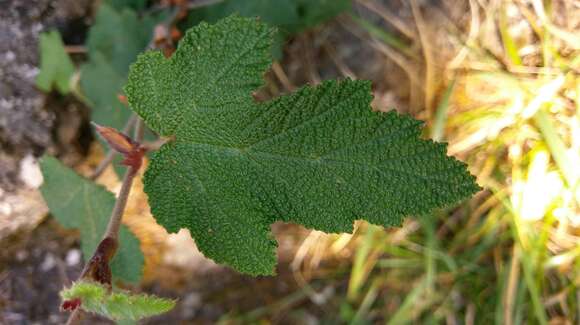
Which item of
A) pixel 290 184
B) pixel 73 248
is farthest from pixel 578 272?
pixel 73 248

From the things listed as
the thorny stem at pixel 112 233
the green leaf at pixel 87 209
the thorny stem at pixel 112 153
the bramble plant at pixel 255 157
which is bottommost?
the green leaf at pixel 87 209

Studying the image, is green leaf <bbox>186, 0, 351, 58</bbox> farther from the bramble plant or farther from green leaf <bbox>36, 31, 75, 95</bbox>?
the bramble plant

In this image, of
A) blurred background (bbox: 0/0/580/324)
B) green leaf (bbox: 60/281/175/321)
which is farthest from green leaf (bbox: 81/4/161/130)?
green leaf (bbox: 60/281/175/321)

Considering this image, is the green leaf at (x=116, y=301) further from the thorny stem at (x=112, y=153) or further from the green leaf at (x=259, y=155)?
the thorny stem at (x=112, y=153)

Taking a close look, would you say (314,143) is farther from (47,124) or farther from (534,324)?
(534,324)

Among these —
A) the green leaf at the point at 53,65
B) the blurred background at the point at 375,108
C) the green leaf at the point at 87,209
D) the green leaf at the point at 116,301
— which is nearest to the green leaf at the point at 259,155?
the green leaf at the point at 116,301

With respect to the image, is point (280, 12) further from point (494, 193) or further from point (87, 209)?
point (494, 193)

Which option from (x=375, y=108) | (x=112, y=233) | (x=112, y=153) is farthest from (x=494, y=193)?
(x=112, y=233)
